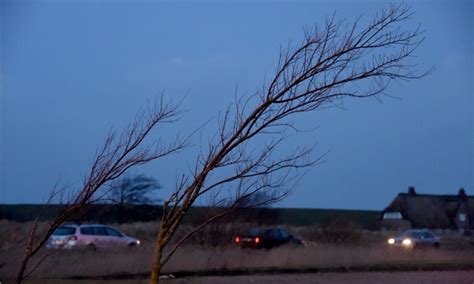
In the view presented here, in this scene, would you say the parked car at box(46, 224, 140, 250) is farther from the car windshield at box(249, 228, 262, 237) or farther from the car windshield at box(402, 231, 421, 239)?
the car windshield at box(402, 231, 421, 239)

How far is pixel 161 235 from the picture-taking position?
334 inches

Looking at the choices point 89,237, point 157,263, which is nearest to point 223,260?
point 89,237

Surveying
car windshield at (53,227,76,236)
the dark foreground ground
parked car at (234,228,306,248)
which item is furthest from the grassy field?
car windshield at (53,227,76,236)

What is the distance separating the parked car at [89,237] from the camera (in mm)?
27219

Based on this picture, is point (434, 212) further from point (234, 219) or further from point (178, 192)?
point (178, 192)

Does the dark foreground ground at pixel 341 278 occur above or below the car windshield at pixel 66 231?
below

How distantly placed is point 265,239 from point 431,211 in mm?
32359

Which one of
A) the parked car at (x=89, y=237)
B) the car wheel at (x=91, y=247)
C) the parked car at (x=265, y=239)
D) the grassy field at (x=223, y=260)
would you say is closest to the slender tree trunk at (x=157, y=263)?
the grassy field at (x=223, y=260)

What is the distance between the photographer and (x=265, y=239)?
33.0 metres

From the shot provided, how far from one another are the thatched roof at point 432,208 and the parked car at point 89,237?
3486cm

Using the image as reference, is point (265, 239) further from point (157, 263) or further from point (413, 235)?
point (157, 263)

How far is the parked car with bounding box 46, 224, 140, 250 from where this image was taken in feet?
89.3

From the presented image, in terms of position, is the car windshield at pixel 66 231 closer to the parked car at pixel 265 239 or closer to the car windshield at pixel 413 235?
the parked car at pixel 265 239

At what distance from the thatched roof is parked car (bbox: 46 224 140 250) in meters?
34.9
